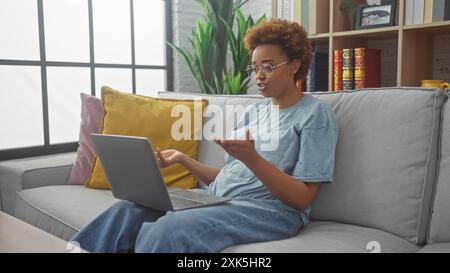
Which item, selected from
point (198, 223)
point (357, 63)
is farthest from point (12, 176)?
point (357, 63)

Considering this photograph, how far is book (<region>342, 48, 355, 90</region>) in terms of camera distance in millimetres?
2209

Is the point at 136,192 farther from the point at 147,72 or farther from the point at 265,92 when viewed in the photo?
the point at 147,72

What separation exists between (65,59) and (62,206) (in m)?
1.42

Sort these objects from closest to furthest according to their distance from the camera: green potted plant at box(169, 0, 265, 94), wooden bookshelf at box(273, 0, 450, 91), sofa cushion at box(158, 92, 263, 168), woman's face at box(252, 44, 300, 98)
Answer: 1. woman's face at box(252, 44, 300, 98)
2. sofa cushion at box(158, 92, 263, 168)
3. wooden bookshelf at box(273, 0, 450, 91)
4. green potted plant at box(169, 0, 265, 94)

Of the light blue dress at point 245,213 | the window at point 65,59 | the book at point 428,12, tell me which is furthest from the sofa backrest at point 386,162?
the window at point 65,59

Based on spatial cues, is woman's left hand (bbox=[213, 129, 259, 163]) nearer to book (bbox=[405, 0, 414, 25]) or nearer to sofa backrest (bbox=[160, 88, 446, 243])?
sofa backrest (bbox=[160, 88, 446, 243])

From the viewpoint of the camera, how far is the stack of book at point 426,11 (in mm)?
1905

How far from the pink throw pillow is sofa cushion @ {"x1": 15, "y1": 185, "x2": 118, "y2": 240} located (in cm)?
6

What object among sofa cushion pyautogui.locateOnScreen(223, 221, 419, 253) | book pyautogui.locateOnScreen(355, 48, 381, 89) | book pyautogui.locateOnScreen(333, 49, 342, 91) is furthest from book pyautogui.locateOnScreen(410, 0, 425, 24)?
sofa cushion pyautogui.locateOnScreen(223, 221, 419, 253)

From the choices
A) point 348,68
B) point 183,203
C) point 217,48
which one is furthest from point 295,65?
point 217,48

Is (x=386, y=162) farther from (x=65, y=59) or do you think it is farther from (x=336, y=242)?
(x=65, y=59)

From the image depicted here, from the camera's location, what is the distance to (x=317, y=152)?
1224mm

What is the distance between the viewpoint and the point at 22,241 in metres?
1.03

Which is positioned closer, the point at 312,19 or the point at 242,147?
the point at 242,147
